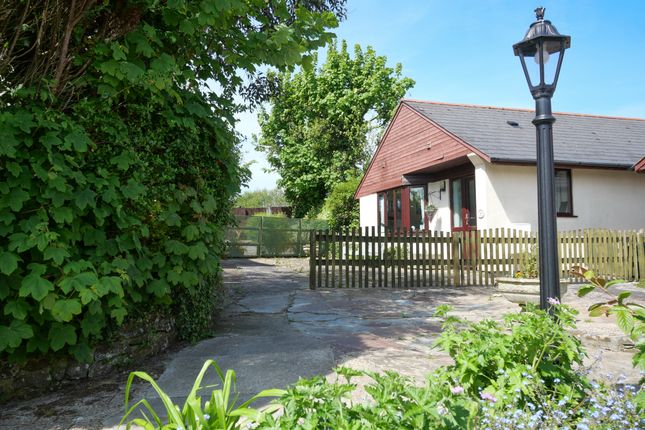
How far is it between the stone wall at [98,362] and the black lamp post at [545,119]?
3.57 metres

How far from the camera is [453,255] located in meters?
10.5

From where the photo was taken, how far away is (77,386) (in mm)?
3570

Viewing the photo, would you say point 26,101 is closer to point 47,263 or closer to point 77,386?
point 47,263

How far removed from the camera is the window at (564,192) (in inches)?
528

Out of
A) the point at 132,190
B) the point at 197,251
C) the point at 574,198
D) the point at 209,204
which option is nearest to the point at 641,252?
the point at 574,198

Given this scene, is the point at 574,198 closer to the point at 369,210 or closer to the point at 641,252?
the point at 641,252

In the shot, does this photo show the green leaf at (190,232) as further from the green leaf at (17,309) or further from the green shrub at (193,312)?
the green leaf at (17,309)

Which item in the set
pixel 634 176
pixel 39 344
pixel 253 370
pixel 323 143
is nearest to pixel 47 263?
pixel 39 344

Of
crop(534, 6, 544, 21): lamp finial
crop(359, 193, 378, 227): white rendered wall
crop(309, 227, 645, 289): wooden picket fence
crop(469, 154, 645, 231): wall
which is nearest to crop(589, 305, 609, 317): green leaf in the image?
crop(534, 6, 544, 21): lamp finial

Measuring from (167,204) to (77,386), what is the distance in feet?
5.63

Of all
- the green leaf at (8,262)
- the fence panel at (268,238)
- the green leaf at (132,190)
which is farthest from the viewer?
the fence panel at (268,238)

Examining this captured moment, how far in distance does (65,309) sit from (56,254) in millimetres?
393

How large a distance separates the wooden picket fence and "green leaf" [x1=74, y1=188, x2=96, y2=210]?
667 centimetres

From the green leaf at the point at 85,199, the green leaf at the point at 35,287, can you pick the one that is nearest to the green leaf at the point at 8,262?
the green leaf at the point at 35,287
